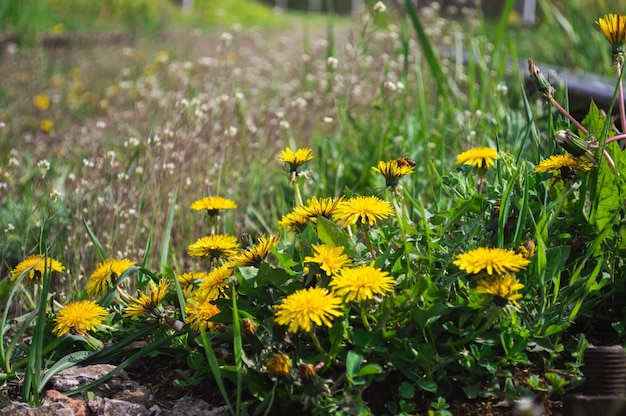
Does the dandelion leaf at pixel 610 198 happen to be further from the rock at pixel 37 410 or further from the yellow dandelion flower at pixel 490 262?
the rock at pixel 37 410

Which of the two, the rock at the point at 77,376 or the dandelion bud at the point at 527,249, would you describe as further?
the rock at the point at 77,376

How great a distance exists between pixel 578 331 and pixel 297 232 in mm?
708

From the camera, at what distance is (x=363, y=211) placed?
1.69 metres

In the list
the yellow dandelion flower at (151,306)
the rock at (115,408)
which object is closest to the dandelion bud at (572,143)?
the yellow dandelion flower at (151,306)

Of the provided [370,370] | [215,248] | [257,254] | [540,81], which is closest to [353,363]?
[370,370]

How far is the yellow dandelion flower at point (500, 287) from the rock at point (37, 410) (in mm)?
932

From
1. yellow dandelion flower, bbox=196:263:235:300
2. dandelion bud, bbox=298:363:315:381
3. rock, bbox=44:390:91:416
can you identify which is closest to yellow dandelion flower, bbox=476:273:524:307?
dandelion bud, bbox=298:363:315:381

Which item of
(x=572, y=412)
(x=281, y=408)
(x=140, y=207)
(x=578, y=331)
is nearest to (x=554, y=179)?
(x=578, y=331)

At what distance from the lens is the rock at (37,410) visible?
1665 mm

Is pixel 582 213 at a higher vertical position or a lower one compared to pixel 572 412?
higher

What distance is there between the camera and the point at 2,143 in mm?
4785

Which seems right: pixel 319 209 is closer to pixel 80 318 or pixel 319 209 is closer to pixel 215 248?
pixel 215 248

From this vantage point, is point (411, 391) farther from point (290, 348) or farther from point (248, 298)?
point (248, 298)

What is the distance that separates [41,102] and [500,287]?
477 centimetres
